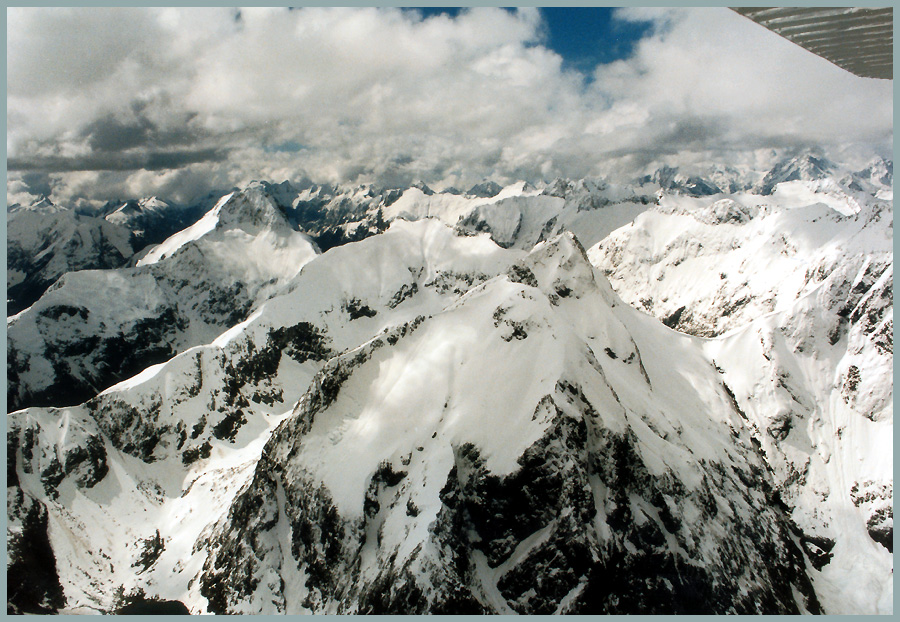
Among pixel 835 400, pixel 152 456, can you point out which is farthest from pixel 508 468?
pixel 152 456

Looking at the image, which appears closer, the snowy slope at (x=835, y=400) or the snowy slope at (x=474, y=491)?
the snowy slope at (x=474, y=491)

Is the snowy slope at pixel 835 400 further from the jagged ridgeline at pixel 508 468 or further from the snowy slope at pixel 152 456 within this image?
the snowy slope at pixel 152 456

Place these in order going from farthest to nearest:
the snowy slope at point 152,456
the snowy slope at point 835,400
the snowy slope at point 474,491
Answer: the snowy slope at point 152,456 < the snowy slope at point 835,400 < the snowy slope at point 474,491

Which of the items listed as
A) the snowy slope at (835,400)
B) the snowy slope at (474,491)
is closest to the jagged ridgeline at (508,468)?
the snowy slope at (474,491)

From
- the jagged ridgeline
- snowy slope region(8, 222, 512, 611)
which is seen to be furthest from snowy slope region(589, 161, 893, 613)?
snowy slope region(8, 222, 512, 611)

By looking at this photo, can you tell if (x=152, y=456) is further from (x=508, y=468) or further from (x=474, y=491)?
(x=508, y=468)

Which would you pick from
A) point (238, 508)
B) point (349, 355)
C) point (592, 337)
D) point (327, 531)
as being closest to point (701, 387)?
point (592, 337)

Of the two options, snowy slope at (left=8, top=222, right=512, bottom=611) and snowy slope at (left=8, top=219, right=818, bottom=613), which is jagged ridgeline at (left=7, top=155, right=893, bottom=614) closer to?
snowy slope at (left=8, top=219, right=818, bottom=613)

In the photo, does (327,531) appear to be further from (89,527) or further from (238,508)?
(89,527)
